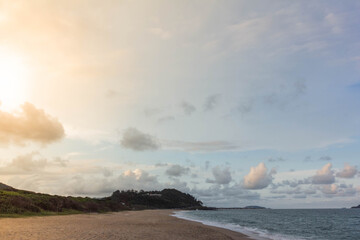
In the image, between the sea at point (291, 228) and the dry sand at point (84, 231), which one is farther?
the sea at point (291, 228)

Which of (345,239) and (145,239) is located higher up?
(145,239)

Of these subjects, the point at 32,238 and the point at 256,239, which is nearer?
the point at 32,238

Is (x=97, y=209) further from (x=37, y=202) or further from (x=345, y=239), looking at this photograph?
(x=345, y=239)

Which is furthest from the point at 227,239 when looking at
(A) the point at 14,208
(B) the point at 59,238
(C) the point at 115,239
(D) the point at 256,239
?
(A) the point at 14,208

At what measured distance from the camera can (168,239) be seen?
80.1ft

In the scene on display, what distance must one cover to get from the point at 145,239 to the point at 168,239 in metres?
2.34

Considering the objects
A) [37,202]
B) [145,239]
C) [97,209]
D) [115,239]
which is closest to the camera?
[115,239]

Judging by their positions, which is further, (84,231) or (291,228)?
(291,228)

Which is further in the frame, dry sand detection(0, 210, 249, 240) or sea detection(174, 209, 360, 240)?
sea detection(174, 209, 360, 240)

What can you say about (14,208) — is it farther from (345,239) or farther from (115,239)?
(345,239)

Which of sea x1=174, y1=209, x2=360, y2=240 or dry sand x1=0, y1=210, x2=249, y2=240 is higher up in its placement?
dry sand x1=0, y1=210, x2=249, y2=240

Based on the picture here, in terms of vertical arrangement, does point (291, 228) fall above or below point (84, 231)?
below

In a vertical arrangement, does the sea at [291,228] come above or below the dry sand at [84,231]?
below

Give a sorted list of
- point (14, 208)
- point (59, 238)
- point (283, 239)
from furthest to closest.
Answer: point (14, 208) → point (283, 239) → point (59, 238)
